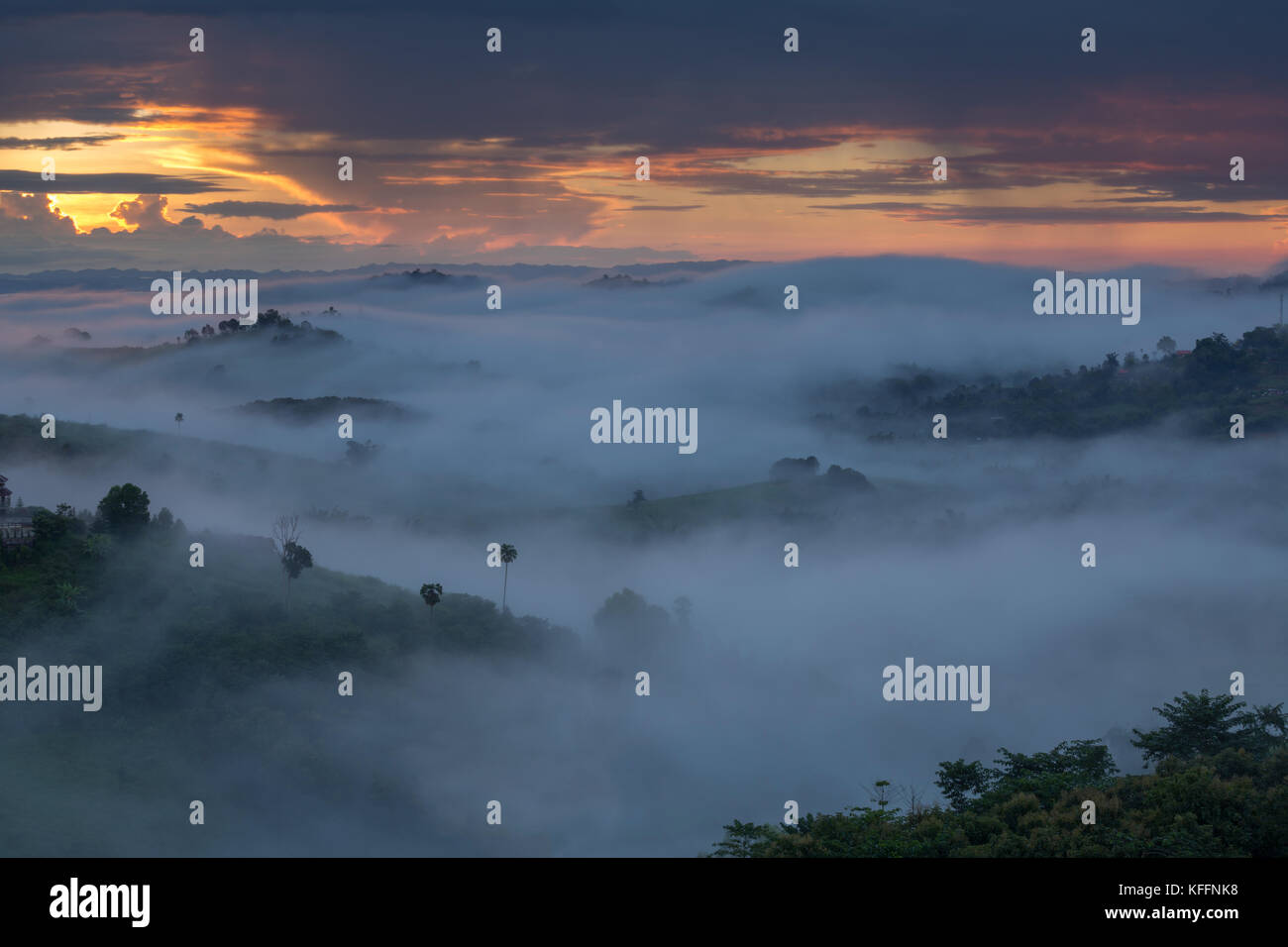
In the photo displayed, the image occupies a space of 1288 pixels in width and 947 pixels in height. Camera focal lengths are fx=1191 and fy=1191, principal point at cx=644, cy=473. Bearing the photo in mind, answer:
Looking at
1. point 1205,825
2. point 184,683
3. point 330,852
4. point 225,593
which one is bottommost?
point 330,852

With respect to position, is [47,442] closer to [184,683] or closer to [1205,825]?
[184,683]

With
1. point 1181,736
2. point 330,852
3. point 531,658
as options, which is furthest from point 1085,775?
point 531,658

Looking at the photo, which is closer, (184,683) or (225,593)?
(184,683)

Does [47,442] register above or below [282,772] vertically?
above

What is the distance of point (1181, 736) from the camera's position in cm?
6406

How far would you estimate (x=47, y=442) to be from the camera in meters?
164

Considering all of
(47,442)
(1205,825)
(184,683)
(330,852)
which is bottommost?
(330,852)
